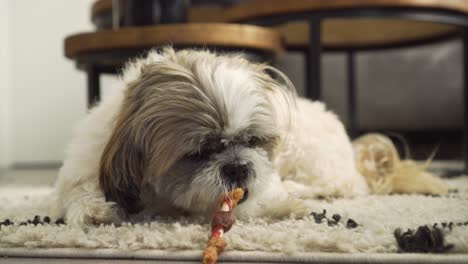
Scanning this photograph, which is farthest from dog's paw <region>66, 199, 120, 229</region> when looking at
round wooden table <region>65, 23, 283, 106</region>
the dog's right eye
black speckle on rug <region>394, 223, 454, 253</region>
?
round wooden table <region>65, 23, 283, 106</region>

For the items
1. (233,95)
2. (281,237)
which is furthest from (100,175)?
(281,237)

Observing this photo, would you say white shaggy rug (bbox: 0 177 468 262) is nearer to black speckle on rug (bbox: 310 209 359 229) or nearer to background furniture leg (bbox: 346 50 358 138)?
black speckle on rug (bbox: 310 209 359 229)

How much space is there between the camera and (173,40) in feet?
7.00

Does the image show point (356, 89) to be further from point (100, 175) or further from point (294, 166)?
point (100, 175)

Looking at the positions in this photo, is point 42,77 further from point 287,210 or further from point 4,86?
point 287,210

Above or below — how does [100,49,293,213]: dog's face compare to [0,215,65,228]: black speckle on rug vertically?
above

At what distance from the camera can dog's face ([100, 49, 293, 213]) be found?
1.23 metres

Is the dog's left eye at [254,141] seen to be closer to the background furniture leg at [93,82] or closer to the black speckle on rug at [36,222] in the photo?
the black speckle on rug at [36,222]

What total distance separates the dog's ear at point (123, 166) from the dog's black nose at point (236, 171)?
0.19 metres

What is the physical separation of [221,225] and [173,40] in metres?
1.17

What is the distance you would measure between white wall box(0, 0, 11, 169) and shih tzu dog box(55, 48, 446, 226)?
2794 millimetres

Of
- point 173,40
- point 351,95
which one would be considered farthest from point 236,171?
point 351,95

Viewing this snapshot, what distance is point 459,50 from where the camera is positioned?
351cm

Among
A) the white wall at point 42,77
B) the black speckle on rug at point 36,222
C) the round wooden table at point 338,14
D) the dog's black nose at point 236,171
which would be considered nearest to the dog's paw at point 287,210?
the dog's black nose at point 236,171
